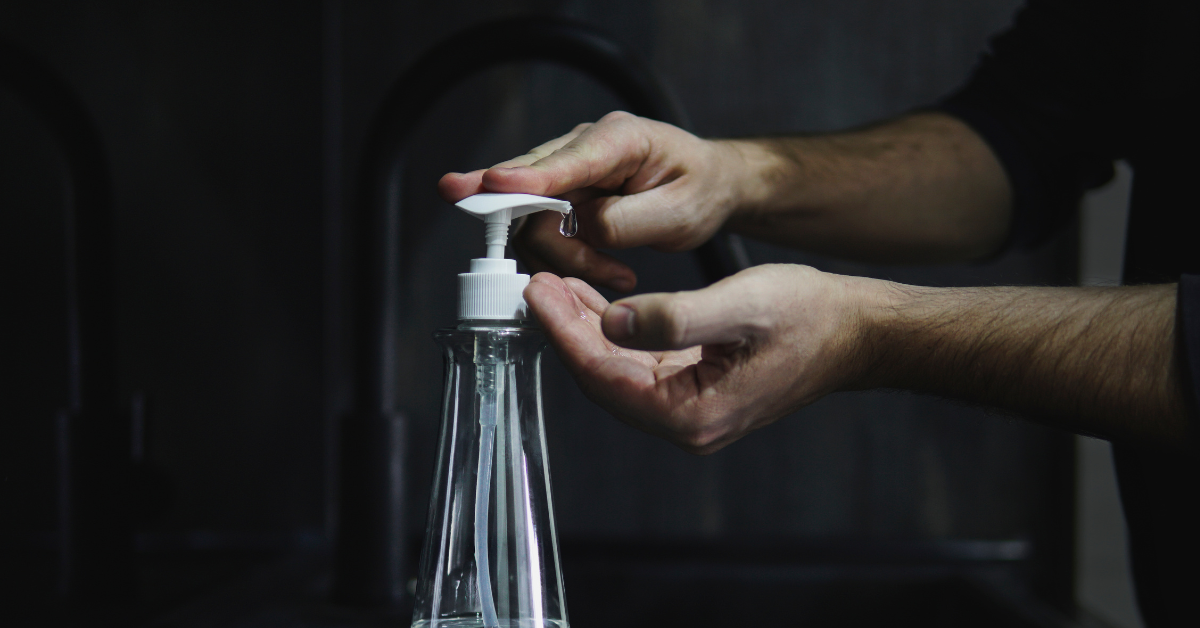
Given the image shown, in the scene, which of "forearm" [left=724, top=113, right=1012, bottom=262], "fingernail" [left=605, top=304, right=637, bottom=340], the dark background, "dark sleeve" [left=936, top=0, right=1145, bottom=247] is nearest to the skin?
"fingernail" [left=605, top=304, right=637, bottom=340]

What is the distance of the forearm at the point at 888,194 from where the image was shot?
0.55 metres

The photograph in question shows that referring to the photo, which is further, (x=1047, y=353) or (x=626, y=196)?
(x=626, y=196)

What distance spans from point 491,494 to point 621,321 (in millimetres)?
109

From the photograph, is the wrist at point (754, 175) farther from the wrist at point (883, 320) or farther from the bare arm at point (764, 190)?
the wrist at point (883, 320)

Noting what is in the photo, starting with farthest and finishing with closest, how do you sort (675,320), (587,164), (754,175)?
(754,175), (587,164), (675,320)

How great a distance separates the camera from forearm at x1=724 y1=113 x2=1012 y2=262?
0.55 meters

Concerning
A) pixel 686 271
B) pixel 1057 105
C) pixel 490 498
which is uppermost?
pixel 1057 105

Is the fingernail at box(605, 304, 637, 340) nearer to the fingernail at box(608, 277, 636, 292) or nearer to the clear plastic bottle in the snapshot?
the clear plastic bottle

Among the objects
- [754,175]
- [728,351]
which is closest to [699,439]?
[728,351]

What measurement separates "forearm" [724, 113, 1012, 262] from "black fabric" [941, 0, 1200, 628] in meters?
0.02

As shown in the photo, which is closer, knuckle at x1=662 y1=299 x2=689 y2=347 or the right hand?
knuckle at x1=662 y1=299 x2=689 y2=347

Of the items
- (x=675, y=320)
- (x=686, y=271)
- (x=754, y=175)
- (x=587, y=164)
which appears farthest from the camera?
(x=686, y=271)

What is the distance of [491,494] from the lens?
1.10 feet

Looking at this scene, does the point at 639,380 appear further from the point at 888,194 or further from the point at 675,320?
the point at 888,194
